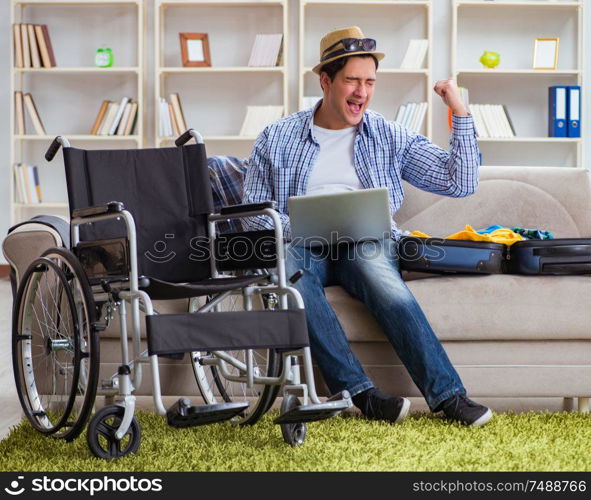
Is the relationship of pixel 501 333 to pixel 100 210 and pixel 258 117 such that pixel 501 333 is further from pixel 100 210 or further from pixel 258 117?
pixel 258 117

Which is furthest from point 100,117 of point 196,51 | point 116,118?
point 196,51

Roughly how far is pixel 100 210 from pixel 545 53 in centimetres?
420

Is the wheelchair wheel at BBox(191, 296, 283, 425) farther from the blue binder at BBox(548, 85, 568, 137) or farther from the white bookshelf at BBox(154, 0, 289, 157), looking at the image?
the blue binder at BBox(548, 85, 568, 137)

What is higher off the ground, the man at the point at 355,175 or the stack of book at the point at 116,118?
the stack of book at the point at 116,118

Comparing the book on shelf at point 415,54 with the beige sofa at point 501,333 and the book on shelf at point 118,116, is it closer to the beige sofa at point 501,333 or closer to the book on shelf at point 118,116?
the book on shelf at point 118,116

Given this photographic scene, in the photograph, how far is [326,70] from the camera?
2.52 m

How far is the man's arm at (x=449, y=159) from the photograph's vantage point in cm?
234

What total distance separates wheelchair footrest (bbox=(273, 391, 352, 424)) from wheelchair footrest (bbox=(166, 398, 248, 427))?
10 centimetres

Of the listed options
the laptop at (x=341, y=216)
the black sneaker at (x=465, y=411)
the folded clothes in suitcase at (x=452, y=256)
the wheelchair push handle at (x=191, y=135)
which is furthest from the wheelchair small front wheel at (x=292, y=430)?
the wheelchair push handle at (x=191, y=135)

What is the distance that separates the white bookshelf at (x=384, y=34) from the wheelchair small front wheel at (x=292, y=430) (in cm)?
380

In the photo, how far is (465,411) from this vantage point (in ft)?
6.72
